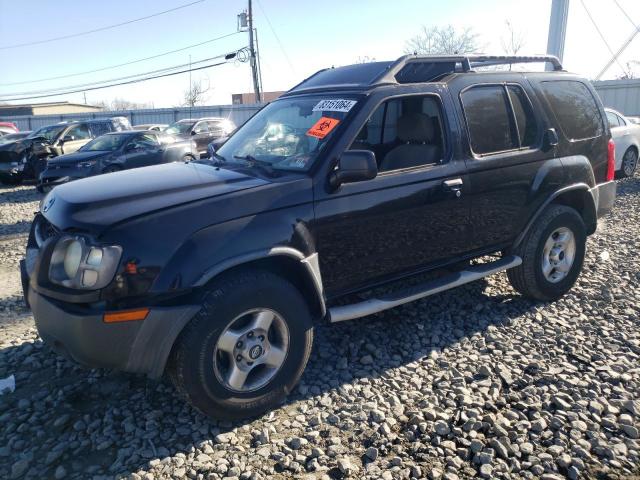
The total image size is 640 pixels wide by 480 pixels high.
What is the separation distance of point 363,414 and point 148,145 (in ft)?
34.2

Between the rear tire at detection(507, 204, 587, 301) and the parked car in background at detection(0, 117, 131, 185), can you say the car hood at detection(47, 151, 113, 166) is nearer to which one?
the parked car in background at detection(0, 117, 131, 185)

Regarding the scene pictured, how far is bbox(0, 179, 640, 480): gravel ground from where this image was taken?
2.60 m

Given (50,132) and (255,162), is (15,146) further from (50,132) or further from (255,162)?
(255,162)

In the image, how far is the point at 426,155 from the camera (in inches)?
145

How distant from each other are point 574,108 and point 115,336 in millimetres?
4358

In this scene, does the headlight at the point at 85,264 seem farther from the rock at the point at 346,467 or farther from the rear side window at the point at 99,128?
the rear side window at the point at 99,128

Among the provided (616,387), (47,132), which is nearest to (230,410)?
(616,387)

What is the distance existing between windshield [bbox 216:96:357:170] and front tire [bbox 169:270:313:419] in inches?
35.1

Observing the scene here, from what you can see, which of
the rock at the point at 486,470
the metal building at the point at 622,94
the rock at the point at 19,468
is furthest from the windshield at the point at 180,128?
the metal building at the point at 622,94

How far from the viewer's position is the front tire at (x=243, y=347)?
267 centimetres

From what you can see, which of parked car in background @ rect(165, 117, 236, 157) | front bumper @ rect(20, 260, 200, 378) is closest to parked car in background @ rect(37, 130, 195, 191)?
parked car in background @ rect(165, 117, 236, 157)

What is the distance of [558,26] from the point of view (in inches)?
1282

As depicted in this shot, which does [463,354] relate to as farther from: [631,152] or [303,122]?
[631,152]

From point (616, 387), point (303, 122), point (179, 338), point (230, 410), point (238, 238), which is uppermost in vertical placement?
point (303, 122)
